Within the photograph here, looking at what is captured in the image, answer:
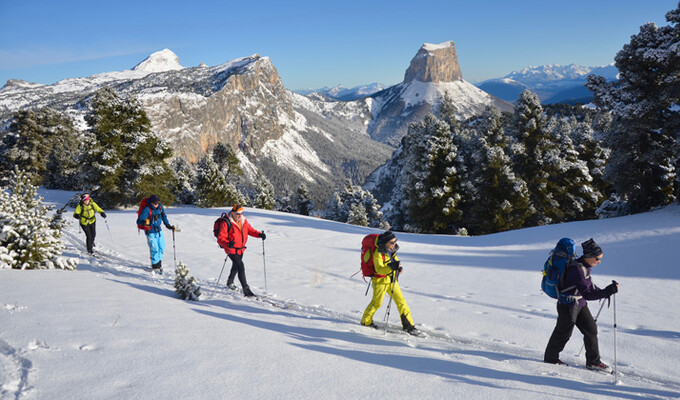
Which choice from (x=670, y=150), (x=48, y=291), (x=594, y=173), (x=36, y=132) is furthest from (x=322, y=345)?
(x=36, y=132)

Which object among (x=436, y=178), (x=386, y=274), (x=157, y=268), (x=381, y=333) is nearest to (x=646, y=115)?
(x=436, y=178)

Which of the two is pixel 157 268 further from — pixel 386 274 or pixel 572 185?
pixel 572 185

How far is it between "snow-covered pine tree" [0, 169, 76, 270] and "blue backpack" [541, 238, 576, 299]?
33.3 feet

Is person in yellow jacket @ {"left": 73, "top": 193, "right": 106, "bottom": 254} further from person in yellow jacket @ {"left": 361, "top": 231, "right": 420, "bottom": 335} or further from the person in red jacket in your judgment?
person in yellow jacket @ {"left": 361, "top": 231, "right": 420, "bottom": 335}

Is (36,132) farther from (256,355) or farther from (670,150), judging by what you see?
(670,150)

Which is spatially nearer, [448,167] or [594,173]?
[448,167]

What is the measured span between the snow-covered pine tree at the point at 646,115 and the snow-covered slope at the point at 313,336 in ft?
19.7

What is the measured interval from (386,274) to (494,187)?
793 inches

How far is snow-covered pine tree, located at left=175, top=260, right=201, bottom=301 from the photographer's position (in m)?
7.11

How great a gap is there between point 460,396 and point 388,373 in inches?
32.7

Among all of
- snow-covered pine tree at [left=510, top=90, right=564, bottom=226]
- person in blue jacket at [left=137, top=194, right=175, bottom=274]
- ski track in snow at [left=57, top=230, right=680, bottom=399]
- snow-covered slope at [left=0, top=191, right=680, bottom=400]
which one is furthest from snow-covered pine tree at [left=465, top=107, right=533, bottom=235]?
person in blue jacket at [left=137, top=194, right=175, bottom=274]

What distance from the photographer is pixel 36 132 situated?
39.2 meters

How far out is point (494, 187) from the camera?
2330 centimetres

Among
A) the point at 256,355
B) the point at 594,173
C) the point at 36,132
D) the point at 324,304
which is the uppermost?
the point at 36,132
